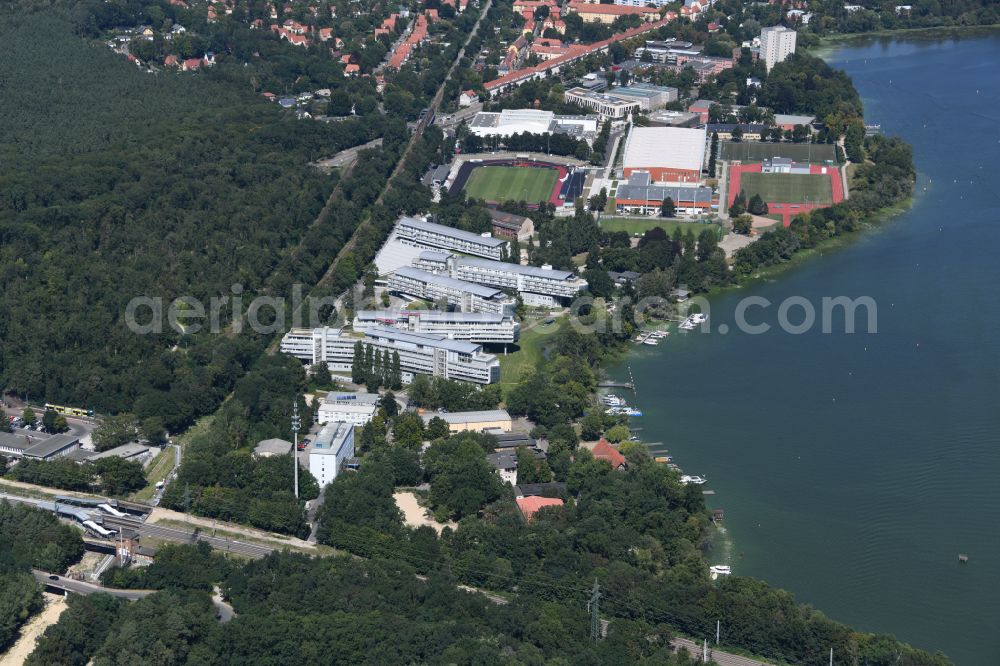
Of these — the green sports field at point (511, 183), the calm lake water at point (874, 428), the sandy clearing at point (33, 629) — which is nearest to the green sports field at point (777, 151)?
the calm lake water at point (874, 428)

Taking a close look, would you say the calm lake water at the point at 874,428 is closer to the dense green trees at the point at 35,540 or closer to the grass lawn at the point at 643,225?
the grass lawn at the point at 643,225

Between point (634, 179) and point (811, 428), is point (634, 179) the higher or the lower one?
the higher one

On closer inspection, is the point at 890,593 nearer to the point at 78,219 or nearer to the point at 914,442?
the point at 914,442

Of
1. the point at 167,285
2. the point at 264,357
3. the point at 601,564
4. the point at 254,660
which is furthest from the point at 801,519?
the point at 167,285

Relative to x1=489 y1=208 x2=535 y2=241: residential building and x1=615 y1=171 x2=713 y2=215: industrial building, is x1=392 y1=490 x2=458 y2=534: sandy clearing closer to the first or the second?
x1=489 y1=208 x2=535 y2=241: residential building

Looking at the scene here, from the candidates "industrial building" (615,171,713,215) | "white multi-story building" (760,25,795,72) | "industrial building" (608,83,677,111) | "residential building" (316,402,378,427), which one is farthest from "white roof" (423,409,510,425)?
"white multi-story building" (760,25,795,72)

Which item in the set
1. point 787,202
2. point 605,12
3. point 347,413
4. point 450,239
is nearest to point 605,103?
point 787,202
